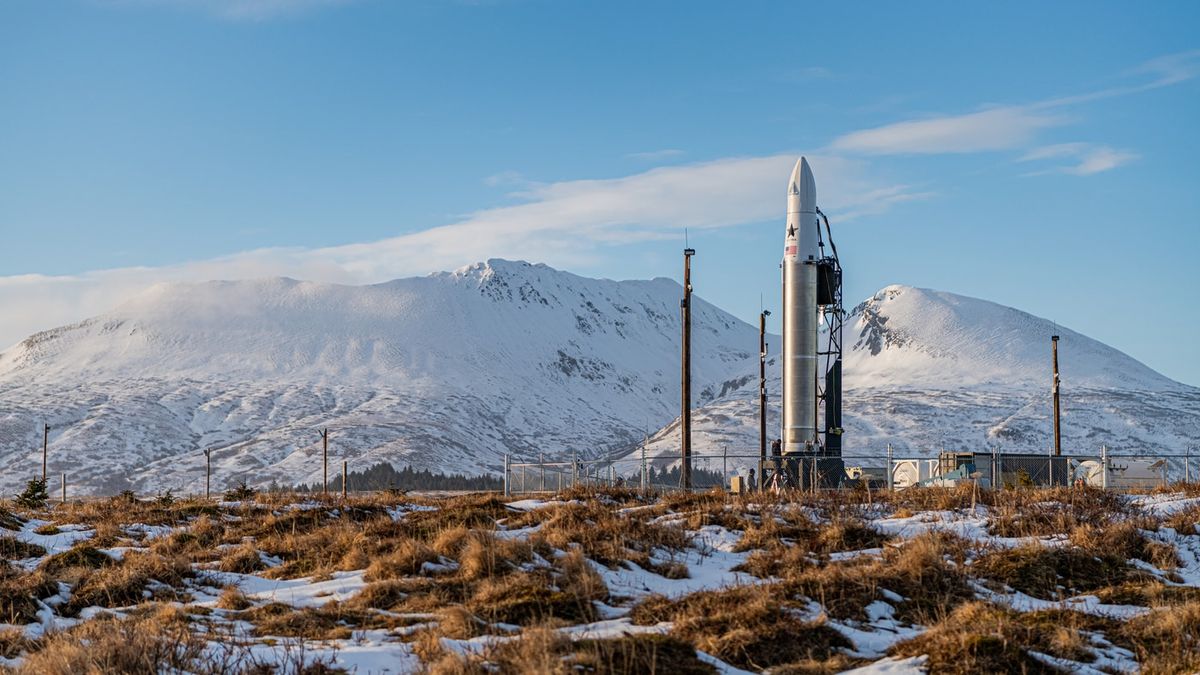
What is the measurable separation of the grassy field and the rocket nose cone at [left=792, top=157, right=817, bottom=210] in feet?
93.2

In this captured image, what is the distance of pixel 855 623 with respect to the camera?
13359 mm

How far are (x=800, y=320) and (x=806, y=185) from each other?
18.9 feet

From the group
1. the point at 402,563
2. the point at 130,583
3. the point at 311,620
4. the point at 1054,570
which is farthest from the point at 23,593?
the point at 1054,570

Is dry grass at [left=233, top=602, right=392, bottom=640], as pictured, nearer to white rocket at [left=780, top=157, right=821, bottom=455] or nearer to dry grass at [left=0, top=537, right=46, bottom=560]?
dry grass at [left=0, top=537, right=46, bottom=560]

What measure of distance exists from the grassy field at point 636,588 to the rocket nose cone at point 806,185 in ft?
93.2

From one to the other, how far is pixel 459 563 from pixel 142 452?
478 feet

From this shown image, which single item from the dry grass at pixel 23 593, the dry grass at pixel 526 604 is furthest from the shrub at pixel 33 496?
the dry grass at pixel 526 604

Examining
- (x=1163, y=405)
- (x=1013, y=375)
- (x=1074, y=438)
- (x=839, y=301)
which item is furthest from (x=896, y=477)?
(x=1013, y=375)

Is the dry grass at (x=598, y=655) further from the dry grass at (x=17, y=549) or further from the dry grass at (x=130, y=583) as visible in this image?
the dry grass at (x=17, y=549)

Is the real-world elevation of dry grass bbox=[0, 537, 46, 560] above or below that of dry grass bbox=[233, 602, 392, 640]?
above

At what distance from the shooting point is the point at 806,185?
50938 millimetres

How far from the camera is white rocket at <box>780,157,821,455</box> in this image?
162ft

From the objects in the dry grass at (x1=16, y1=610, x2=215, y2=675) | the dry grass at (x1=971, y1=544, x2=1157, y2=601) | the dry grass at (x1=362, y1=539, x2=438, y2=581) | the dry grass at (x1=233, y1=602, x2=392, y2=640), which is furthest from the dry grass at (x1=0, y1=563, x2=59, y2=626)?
the dry grass at (x1=971, y1=544, x2=1157, y2=601)

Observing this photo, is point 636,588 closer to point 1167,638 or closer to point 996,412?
point 1167,638
